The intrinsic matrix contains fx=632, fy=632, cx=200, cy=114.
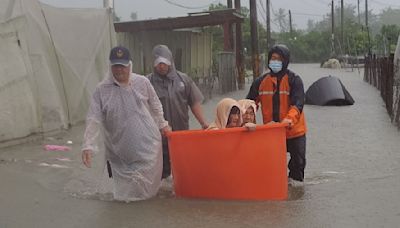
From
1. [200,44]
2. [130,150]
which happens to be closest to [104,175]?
[130,150]

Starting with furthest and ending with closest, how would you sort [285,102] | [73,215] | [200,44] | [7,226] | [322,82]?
[200,44] → [322,82] → [285,102] → [73,215] → [7,226]

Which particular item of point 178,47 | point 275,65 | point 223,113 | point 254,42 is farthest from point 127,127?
point 178,47

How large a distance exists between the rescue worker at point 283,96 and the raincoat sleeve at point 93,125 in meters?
1.70

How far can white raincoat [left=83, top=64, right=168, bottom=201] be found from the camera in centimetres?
591

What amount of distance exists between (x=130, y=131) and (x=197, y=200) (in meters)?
0.92

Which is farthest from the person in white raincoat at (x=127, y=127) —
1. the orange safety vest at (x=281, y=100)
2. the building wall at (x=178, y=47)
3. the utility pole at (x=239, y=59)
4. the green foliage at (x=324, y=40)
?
the green foliage at (x=324, y=40)

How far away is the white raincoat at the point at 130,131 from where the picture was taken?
5910 mm

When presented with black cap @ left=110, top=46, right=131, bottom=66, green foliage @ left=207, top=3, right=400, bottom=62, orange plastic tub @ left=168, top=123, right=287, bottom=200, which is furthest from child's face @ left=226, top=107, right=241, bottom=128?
green foliage @ left=207, top=3, right=400, bottom=62

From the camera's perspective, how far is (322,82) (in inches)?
753

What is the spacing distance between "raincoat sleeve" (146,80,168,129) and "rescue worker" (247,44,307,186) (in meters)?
1.12

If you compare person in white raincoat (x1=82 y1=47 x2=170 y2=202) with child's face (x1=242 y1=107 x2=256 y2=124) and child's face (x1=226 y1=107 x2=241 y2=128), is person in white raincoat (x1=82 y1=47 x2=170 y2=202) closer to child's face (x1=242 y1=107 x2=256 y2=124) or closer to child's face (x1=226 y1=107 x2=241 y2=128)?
child's face (x1=226 y1=107 x2=241 y2=128)

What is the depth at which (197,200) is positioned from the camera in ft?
19.8

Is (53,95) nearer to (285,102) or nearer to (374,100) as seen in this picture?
(285,102)

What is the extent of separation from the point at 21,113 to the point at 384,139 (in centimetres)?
621
